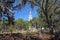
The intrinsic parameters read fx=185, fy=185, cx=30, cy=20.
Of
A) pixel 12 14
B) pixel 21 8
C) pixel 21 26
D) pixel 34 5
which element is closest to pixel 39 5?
pixel 34 5

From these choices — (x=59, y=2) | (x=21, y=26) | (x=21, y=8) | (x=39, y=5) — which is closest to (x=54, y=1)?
(x=59, y=2)

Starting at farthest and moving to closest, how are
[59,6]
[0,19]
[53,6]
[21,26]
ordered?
[21,26]
[53,6]
[59,6]
[0,19]

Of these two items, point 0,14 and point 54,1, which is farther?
point 54,1

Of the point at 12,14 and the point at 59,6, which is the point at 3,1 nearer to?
the point at 12,14

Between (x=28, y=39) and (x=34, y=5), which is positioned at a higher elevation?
(x=34, y=5)

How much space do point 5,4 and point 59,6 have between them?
42.2 ft

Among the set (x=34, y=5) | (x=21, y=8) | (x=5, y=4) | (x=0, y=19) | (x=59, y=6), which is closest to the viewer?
(x=5, y=4)

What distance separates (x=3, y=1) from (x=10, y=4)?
0.91 m

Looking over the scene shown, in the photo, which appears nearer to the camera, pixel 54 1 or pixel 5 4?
pixel 5 4

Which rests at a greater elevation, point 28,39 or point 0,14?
point 0,14

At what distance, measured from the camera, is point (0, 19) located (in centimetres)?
2017

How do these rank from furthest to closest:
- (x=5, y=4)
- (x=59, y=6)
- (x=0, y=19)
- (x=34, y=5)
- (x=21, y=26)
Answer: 1. (x=21, y=26)
2. (x=59, y=6)
3. (x=34, y=5)
4. (x=0, y=19)
5. (x=5, y=4)

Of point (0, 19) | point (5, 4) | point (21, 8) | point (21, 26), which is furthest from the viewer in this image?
point (21, 26)

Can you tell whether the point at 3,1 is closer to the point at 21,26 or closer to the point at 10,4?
the point at 10,4
